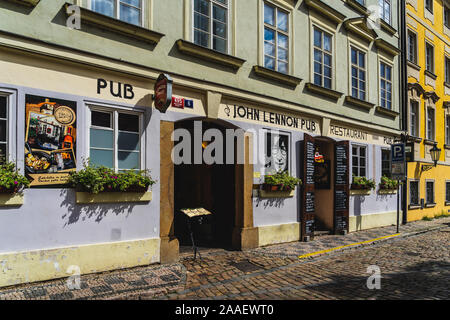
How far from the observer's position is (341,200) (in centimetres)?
1178

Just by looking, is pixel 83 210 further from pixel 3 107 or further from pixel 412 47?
pixel 412 47

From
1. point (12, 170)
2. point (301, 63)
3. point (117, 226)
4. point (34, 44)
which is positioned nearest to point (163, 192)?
point (117, 226)

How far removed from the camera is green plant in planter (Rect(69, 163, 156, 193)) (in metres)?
6.18

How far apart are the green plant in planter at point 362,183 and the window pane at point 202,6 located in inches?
292

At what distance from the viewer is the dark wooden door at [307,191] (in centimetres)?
1030

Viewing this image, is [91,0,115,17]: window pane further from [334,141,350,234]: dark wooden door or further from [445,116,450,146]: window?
[445,116,450,146]: window

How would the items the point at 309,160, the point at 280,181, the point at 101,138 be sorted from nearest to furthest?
the point at 101,138 → the point at 280,181 → the point at 309,160

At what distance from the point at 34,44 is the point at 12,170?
200 centimetres

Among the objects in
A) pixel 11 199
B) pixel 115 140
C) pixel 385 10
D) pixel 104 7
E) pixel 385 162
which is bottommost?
pixel 11 199

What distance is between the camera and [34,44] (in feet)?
19.3

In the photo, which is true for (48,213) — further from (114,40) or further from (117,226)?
(114,40)

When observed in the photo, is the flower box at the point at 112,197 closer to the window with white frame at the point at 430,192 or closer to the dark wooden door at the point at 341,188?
the dark wooden door at the point at 341,188

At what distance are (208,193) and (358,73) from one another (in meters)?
7.19

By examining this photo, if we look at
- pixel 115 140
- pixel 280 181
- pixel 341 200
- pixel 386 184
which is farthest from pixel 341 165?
pixel 115 140
